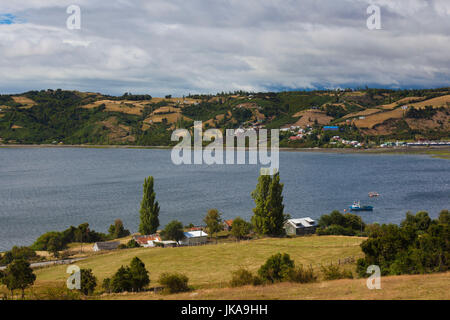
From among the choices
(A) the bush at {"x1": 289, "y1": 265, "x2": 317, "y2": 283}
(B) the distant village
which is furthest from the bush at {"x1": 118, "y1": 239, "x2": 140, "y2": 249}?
(A) the bush at {"x1": 289, "y1": 265, "x2": 317, "y2": 283}

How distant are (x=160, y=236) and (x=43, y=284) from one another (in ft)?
84.4

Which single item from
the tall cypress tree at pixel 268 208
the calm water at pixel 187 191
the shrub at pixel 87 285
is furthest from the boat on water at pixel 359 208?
the shrub at pixel 87 285

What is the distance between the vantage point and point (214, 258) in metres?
44.9

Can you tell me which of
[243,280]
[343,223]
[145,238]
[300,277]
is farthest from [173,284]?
[343,223]

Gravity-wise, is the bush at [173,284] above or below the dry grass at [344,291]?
below

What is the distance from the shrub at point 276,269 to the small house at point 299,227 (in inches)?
1341

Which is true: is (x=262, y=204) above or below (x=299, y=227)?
above

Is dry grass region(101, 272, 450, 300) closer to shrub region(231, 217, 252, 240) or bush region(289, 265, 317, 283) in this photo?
bush region(289, 265, 317, 283)

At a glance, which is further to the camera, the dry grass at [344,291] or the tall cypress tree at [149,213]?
the tall cypress tree at [149,213]

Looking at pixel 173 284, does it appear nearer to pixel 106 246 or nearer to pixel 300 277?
pixel 300 277

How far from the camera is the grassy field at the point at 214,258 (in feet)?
129

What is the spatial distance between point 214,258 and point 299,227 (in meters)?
24.7

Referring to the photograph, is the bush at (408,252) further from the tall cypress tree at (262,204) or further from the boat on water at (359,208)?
the boat on water at (359,208)
